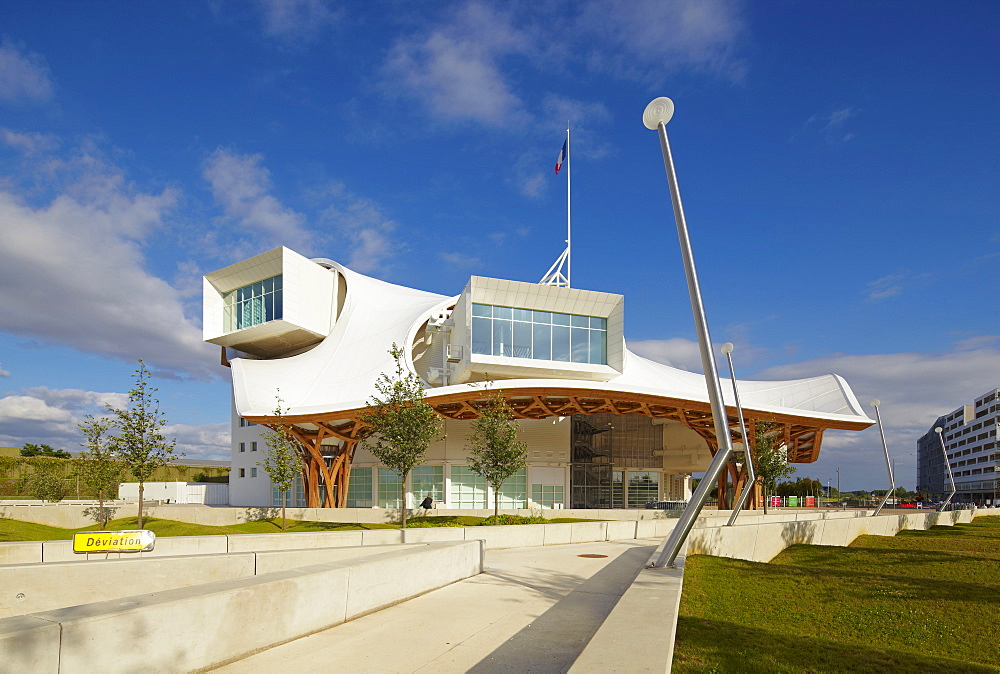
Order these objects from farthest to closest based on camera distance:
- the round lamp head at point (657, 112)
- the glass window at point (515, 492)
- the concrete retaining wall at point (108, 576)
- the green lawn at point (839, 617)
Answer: the glass window at point (515, 492)
the round lamp head at point (657, 112)
the concrete retaining wall at point (108, 576)
the green lawn at point (839, 617)

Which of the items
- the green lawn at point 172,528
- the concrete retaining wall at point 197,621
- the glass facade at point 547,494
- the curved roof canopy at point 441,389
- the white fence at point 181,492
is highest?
the curved roof canopy at point 441,389

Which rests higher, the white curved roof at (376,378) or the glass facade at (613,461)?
the white curved roof at (376,378)

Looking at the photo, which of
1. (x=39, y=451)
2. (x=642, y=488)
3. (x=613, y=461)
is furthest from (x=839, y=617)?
(x=39, y=451)

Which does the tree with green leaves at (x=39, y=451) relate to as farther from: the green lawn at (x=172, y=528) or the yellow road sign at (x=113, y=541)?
the yellow road sign at (x=113, y=541)

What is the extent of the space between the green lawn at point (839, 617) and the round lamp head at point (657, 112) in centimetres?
787

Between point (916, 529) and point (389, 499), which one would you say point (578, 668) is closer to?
point (916, 529)

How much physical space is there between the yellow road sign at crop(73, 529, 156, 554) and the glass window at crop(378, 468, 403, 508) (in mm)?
37357

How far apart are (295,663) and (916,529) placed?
119 ft

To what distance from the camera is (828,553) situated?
20.0 metres

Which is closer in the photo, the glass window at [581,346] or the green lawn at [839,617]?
the green lawn at [839,617]

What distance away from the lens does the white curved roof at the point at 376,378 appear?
4148 cm

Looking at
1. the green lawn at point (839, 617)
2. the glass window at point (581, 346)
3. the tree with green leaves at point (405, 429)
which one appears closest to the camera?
the green lawn at point (839, 617)

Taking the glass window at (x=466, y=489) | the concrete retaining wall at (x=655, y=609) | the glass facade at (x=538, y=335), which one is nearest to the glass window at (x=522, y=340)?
the glass facade at (x=538, y=335)

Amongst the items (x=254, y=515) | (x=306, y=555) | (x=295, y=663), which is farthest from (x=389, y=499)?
(x=295, y=663)
